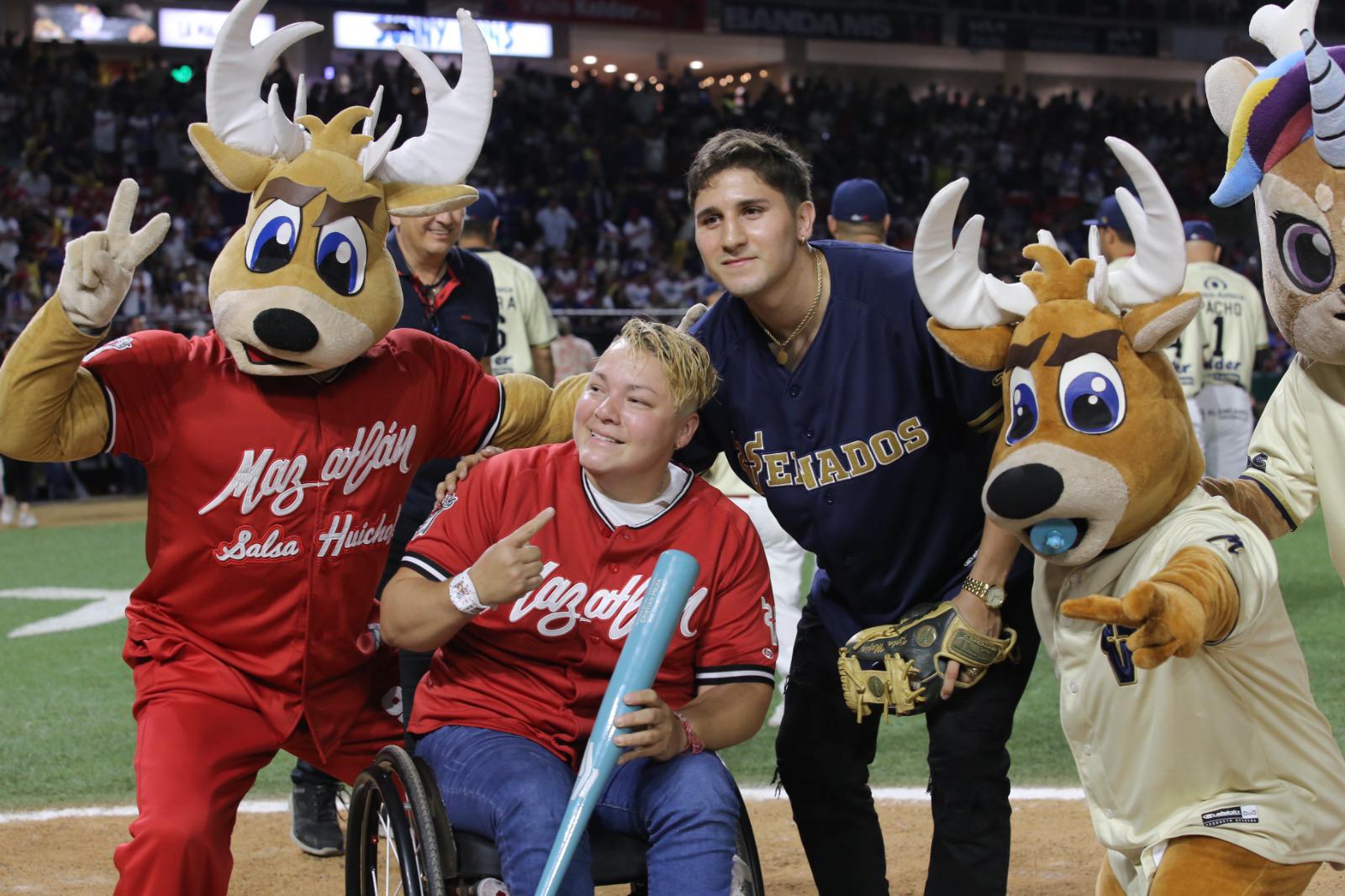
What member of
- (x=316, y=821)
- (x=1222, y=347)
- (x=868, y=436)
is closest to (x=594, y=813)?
(x=868, y=436)

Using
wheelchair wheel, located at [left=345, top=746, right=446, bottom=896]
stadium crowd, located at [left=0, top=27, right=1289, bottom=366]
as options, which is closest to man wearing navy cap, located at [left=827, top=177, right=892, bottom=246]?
wheelchair wheel, located at [left=345, top=746, right=446, bottom=896]

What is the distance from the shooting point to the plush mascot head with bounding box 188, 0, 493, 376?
10.5 ft

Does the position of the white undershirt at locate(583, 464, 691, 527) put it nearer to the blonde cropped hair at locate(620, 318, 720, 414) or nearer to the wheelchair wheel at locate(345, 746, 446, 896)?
the blonde cropped hair at locate(620, 318, 720, 414)

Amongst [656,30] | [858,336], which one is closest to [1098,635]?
[858,336]

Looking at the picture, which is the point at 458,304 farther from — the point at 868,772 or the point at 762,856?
the point at 868,772

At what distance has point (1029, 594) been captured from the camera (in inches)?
132

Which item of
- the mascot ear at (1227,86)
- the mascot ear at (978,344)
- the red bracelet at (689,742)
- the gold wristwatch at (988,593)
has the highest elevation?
the mascot ear at (1227,86)

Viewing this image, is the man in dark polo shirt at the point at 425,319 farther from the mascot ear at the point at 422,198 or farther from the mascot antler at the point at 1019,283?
the mascot antler at the point at 1019,283

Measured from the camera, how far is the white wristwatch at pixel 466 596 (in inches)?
116

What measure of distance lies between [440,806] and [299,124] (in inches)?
65.4

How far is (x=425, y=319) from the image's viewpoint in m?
4.94

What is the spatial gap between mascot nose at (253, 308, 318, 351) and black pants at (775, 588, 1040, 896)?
1.40 metres

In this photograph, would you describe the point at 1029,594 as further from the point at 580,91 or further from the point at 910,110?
the point at 910,110

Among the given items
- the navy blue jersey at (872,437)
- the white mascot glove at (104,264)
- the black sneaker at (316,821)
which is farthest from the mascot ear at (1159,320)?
the black sneaker at (316,821)
